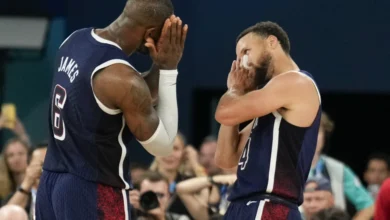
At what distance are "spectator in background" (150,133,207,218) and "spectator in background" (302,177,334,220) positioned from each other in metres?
1.00

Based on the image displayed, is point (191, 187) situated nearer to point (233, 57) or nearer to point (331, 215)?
point (331, 215)

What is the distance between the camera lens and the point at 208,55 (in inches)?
453

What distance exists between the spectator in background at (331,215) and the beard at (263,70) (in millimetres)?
2118

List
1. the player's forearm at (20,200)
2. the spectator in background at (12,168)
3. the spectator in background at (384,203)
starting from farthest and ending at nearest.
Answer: the spectator in background at (12,168) → the player's forearm at (20,200) → the spectator in background at (384,203)

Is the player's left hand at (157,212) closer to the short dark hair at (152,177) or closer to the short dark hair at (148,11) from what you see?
the short dark hair at (152,177)

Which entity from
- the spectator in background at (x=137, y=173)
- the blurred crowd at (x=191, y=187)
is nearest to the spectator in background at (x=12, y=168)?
the blurred crowd at (x=191, y=187)

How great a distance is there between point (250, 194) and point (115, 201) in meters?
0.66

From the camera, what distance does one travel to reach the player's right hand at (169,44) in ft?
15.6

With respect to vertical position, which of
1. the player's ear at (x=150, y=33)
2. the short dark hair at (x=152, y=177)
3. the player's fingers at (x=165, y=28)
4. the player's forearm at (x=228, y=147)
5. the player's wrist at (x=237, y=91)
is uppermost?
the player's fingers at (x=165, y=28)

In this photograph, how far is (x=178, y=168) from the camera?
8789mm

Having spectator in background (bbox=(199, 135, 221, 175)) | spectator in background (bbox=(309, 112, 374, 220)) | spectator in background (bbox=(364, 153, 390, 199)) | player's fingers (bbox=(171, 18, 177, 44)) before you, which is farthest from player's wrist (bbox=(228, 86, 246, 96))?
spectator in background (bbox=(364, 153, 390, 199))

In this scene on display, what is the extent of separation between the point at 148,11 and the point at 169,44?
0.20 meters

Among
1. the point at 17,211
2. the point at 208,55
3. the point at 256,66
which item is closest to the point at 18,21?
the point at 208,55

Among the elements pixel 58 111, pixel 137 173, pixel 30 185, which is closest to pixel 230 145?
pixel 58 111
